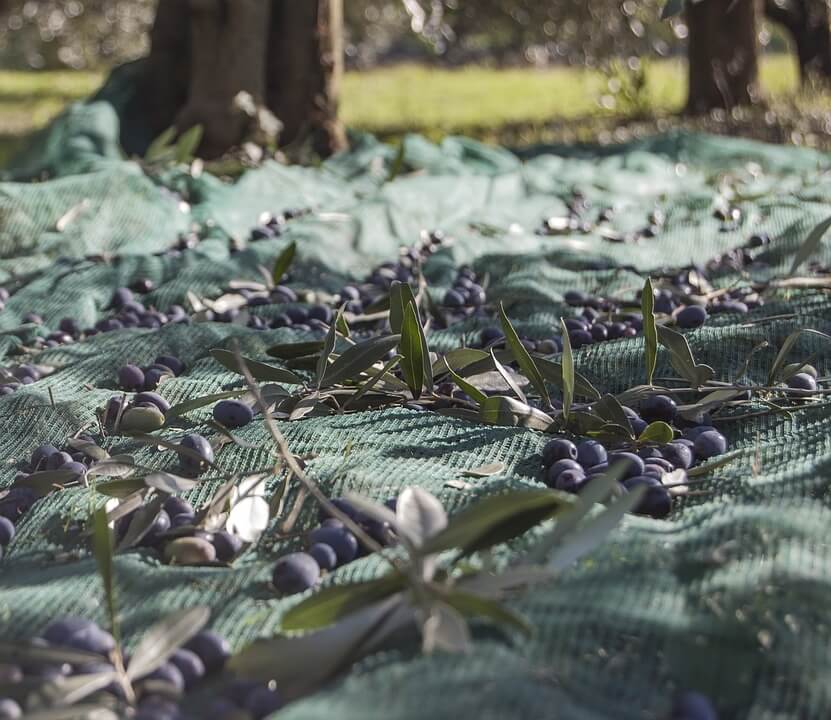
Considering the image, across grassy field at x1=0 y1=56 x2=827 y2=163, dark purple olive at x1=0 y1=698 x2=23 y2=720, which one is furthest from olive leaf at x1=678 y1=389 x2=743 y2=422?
grassy field at x1=0 y1=56 x2=827 y2=163

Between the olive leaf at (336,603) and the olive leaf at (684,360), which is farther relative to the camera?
the olive leaf at (684,360)

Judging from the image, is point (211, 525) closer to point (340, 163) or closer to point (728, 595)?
point (728, 595)

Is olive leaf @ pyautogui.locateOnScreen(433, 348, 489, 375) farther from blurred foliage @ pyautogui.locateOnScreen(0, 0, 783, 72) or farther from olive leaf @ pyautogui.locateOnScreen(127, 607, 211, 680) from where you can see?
blurred foliage @ pyautogui.locateOnScreen(0, 0, 783, 72)

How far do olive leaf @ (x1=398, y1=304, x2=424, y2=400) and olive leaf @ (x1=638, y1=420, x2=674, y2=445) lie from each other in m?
0.45

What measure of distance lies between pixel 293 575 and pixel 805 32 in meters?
11.3

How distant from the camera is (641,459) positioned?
6.49ft

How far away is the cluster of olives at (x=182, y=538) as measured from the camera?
1.73 meters

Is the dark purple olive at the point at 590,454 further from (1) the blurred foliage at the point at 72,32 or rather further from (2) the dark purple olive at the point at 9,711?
(1) the blurred foliage at the point at 72,32

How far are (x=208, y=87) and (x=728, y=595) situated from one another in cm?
543

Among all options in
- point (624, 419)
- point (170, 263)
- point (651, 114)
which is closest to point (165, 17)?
point (170, 263)

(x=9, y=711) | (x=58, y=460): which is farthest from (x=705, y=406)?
(x=9, y=711)

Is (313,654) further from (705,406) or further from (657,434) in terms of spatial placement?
(705,406)

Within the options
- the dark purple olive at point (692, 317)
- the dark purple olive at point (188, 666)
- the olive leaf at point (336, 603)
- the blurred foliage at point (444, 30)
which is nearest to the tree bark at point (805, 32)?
the blurred foliage at point (444, 30)

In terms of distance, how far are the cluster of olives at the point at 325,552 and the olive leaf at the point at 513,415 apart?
0.48 meters
